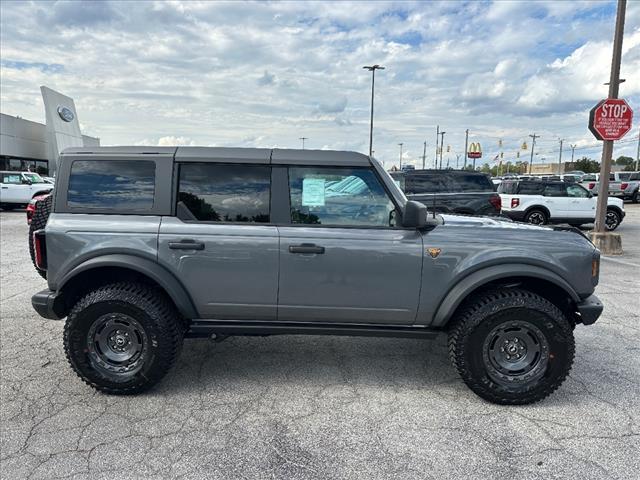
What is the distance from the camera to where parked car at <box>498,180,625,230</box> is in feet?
44.5

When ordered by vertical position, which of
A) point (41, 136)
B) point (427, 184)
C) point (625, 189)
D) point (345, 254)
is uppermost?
point (41, 136)

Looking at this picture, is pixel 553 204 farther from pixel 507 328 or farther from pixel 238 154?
pixel 238 154

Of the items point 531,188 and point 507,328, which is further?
point 531,188

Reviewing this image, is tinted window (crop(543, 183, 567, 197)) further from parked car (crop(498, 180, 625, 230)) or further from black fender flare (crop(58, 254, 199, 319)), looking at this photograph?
black fender flare (crop(58, 254, 199, 319))

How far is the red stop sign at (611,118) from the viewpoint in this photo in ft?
31.0

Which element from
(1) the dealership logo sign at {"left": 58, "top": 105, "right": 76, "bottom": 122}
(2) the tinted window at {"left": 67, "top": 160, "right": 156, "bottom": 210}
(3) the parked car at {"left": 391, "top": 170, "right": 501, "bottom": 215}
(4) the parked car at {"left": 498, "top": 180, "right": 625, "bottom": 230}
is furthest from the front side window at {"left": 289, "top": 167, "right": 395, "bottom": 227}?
(1) the dealership logo sign at {"left": 58, "top": 105, "right": 76, "bottom": 122}

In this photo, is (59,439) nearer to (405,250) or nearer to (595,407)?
(405,250)

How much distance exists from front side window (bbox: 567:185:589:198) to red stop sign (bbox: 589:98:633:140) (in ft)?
14.7

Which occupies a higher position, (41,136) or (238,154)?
(41,136)

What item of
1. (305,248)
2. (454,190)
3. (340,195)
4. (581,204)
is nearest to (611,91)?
(454,190)

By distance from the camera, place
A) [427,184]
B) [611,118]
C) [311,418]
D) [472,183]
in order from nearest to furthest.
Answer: [311,418]
[611,118]
[472,183]
[427,184]

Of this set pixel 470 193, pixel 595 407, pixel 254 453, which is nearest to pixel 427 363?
pixel 595 407

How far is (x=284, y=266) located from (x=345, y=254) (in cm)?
45

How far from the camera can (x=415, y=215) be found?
10.2 feet
